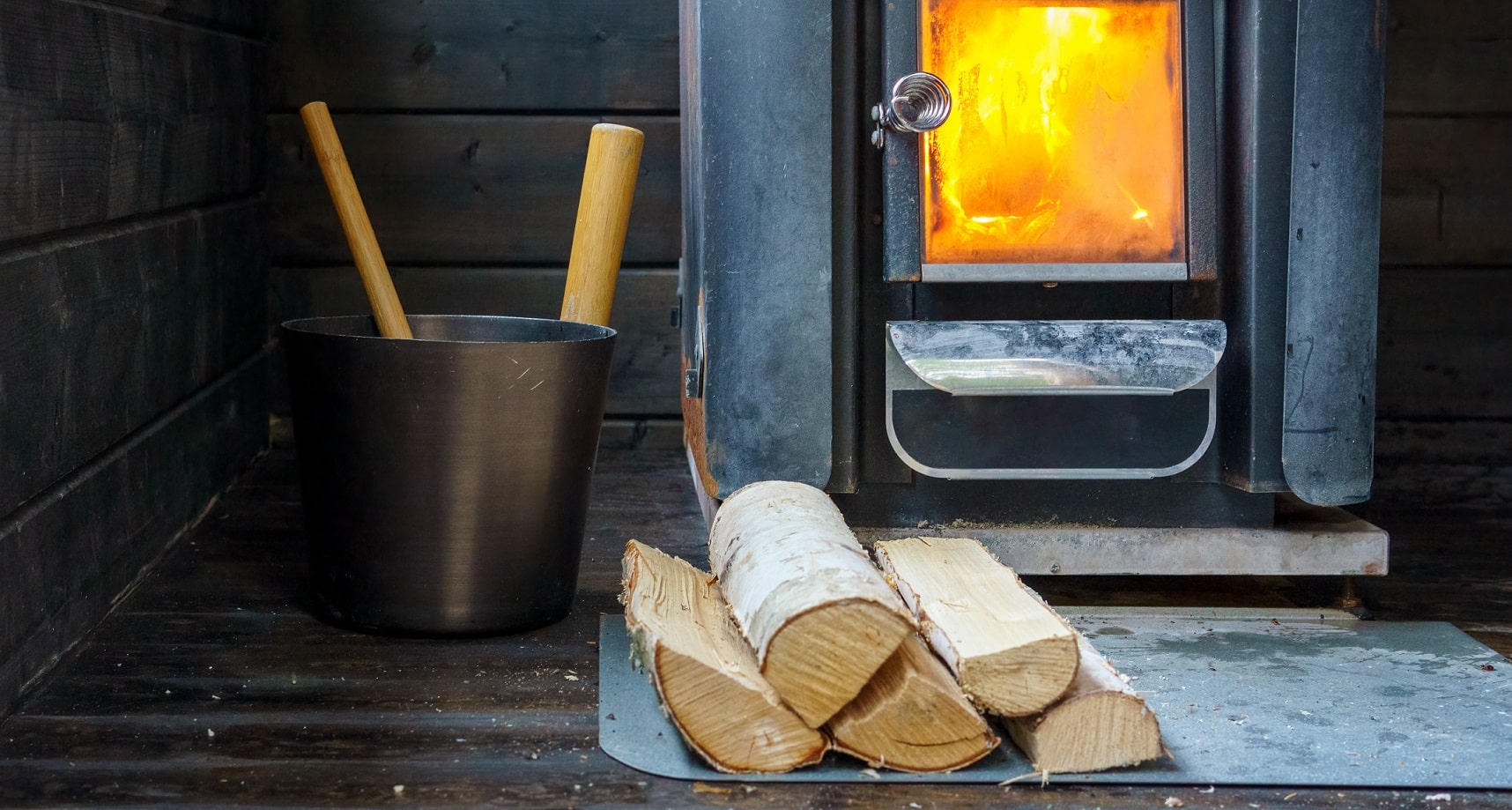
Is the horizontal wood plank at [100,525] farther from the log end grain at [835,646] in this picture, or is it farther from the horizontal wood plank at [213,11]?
the log end grain at [835,646]

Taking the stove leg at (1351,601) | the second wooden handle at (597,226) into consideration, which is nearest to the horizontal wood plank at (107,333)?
the second wooden handle at (597,226)

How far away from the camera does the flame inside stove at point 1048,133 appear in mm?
1533

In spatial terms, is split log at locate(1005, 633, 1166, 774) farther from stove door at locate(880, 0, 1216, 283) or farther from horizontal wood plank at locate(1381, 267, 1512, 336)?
horizontal wood plank at locate(1381, 267, 1512, 336)

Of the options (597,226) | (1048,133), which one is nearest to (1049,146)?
(1048,133)

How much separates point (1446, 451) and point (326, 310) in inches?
76.0

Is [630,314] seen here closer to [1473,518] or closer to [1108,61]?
[1108,61]

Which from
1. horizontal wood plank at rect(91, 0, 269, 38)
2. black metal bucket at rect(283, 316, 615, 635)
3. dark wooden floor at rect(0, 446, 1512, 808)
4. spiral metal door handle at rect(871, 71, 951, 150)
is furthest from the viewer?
horizontal wood plank at rect(91, 0, 269, 38)

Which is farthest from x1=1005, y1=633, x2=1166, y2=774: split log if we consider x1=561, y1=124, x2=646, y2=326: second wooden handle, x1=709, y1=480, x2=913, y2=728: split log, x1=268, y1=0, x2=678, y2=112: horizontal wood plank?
x1=268, y1=0, x2=678, y2=112: horizontal wood plank

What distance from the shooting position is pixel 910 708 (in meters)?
1.12

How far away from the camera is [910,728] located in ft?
3.69

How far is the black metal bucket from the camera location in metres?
1.37

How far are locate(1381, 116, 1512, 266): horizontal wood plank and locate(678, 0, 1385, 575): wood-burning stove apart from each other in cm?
75

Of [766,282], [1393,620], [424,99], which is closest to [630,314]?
[424,99]

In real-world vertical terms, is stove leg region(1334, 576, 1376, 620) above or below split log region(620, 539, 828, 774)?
below
